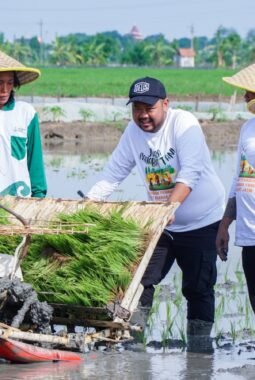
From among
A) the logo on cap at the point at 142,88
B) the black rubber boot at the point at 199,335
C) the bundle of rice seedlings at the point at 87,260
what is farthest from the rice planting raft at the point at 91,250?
the black rubber boot at the point at 199,335

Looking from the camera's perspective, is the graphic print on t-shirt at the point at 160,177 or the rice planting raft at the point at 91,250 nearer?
the rice planting raft at the point at 91,250

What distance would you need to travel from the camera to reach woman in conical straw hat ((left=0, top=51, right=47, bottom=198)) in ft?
20.2

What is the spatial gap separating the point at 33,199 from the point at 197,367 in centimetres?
124

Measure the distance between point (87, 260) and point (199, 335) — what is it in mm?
1275

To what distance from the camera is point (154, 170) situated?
631 cm

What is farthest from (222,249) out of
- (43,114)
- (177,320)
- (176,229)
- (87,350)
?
(43,114)

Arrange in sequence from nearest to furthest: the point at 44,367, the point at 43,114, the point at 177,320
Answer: the point at 44,367 → the point at 177,320 → the point at 43,114

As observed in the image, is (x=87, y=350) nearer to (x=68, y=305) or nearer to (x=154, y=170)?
(x=68, y=305)

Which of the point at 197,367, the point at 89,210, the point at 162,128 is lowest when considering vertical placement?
the point at 197,367

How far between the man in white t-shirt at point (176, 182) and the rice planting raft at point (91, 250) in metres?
0.31

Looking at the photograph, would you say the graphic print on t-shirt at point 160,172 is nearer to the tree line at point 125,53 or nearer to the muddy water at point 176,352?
the muddy water at point 176,352

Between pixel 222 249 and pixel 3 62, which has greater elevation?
pixel 3 62

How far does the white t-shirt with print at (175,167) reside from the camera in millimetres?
6195

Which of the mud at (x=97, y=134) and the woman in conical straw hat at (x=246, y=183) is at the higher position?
the mud at (x=97, y=134)
